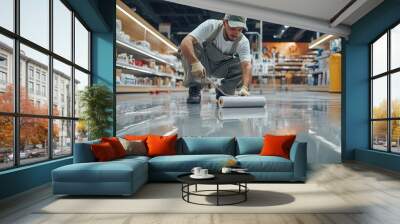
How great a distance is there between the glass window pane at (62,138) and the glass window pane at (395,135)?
607 centimetres

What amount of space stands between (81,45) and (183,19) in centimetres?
216

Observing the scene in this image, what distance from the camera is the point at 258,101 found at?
9188 millimetres

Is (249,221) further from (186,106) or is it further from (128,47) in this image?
(128,47)

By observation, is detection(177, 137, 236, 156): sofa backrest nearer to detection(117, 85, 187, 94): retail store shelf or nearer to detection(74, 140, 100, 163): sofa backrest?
detection(74, 140, 100, 163): sofa backrest

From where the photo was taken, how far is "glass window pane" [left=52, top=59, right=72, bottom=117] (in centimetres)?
701

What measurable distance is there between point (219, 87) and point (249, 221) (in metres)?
5.28

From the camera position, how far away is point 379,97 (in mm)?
8992

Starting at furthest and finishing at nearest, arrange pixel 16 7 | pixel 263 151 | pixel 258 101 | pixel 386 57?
pixel 258 101 → pixel 386 57 → pixel 263 151 → pixel 16 7

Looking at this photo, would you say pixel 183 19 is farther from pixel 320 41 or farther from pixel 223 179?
pixel 223 179

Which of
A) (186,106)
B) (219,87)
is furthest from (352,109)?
(186,106)

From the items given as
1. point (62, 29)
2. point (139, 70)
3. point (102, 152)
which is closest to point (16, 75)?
point (102, 152)

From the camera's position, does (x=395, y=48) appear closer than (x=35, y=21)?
No

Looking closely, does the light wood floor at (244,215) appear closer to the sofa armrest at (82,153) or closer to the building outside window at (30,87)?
the sofa armrest at (82,153)

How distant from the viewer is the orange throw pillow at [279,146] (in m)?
6.74
